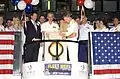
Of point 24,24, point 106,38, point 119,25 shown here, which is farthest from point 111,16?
point 106,38

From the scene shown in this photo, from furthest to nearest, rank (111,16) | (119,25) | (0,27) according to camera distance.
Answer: (111,16), (119,25), (0,27)

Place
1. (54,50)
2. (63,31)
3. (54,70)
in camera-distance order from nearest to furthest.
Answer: (54,70) → (54,50) → (63,31)

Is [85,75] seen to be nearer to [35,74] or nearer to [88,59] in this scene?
[88,59]

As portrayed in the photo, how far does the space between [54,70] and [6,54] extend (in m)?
1.33

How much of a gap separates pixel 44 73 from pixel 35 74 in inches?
9.3

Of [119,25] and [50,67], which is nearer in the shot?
[50,67]

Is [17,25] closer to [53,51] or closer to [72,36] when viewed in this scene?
[72,36]

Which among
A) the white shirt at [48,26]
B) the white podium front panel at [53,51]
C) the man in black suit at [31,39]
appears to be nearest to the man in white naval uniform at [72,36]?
the white podium front panel at [53,51]

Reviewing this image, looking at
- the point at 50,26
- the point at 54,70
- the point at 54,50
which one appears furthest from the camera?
the point at 50,26

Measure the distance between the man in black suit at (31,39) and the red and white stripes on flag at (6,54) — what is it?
1.29 feet

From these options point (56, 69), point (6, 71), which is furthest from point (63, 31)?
point (6, 71)

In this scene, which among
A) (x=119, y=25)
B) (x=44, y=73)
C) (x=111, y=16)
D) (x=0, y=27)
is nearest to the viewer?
(x=44, y=73)

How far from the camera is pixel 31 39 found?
13344 millimetres

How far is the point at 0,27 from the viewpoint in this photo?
13711 millimetres
